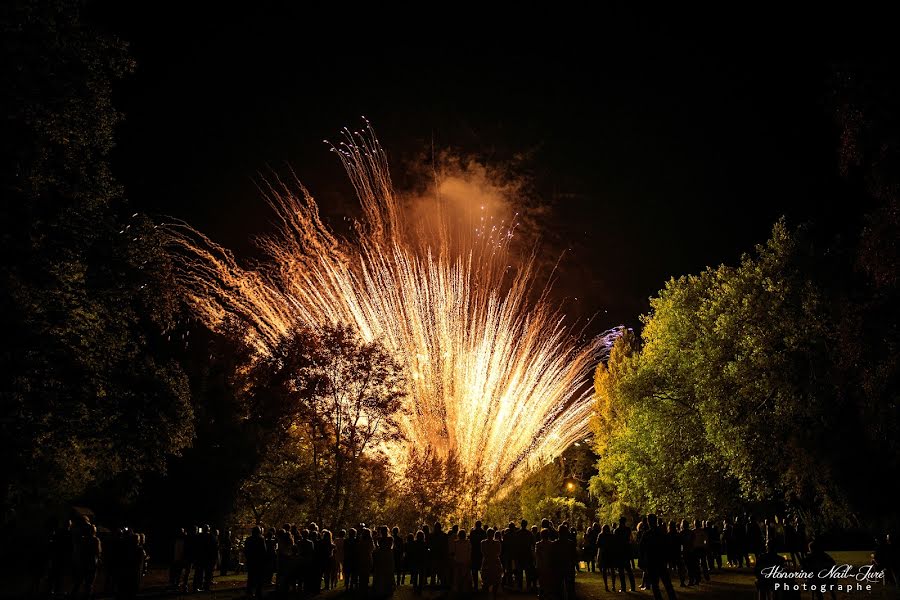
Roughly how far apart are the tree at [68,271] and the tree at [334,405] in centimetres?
747

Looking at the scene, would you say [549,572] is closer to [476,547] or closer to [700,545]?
[476,547]

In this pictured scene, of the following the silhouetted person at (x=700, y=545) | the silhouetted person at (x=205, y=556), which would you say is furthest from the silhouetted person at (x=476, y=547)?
the silhouetted person at (x=205, y=556)

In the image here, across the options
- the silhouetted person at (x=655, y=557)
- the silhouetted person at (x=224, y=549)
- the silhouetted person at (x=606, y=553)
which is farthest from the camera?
the silhouetted person at (x=224, y=549)

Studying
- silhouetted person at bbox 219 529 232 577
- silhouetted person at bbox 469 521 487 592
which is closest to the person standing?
silhouetted person at bbox 469 521 487 592

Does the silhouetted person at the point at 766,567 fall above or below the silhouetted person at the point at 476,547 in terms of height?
below

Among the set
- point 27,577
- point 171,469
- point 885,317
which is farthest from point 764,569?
point 171,469

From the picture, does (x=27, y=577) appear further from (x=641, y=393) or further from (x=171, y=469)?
(x=641, y=393)

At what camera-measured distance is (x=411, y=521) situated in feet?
101

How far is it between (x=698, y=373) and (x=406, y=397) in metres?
12.6

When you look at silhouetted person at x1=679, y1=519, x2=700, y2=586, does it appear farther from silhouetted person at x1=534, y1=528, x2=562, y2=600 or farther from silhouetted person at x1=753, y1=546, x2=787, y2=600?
silhouetted person at x1=753, y1=546, x2=787, y2=600

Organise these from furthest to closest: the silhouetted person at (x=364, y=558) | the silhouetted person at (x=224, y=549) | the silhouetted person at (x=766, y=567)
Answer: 1. the silhouetted person at (x=224, y=549)
2. the silhouetted person at (x=364, y=558)
3. the silhouetted person at (x=766, y=567)

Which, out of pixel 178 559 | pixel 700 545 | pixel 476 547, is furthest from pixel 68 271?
pixel 700 545

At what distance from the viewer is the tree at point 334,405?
26.4m

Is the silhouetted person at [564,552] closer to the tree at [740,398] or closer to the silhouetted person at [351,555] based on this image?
the silhouetted person at [351,555]
